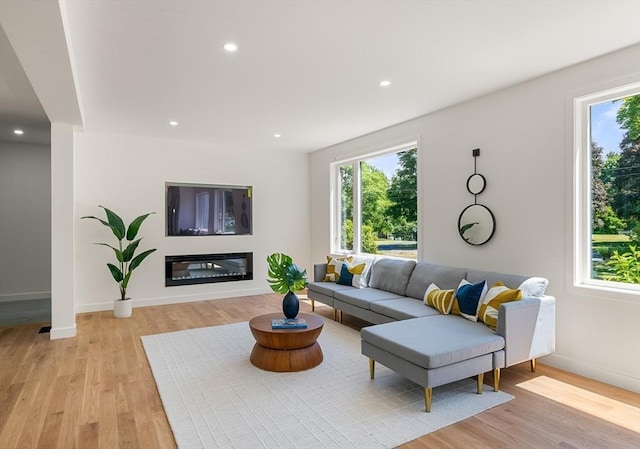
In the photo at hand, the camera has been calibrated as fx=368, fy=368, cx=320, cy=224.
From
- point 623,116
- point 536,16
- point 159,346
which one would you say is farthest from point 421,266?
point 159,346

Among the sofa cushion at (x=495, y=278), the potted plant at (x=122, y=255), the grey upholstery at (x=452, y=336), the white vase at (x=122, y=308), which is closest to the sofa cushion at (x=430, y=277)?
the grey upholstery at (x=452, y=336)

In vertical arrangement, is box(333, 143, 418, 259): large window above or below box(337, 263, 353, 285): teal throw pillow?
above

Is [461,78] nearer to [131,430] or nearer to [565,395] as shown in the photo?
[565,395]

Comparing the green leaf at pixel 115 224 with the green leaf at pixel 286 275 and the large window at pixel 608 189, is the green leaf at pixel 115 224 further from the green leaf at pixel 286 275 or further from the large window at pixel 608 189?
the large window at pixel 608 189

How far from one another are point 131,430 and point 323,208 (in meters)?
5.18

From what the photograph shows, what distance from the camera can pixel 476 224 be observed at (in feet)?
13.8

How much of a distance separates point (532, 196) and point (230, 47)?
3.13 meters

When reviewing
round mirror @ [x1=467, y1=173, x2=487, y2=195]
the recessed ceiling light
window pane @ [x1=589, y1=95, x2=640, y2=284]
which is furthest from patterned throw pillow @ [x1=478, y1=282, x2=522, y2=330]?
the recessed ceiling light

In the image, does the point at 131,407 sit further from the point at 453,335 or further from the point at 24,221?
the point at 24,221

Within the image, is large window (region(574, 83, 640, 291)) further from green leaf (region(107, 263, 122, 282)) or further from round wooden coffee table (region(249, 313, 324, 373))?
green leaf (region(107, 263, 122, 282))

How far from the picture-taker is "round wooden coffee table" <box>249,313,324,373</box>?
131 inches

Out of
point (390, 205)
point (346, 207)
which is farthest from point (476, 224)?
point (346, 207)

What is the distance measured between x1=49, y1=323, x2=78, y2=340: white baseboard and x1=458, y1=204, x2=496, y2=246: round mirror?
15.8 ft

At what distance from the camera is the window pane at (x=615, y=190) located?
3.13m
